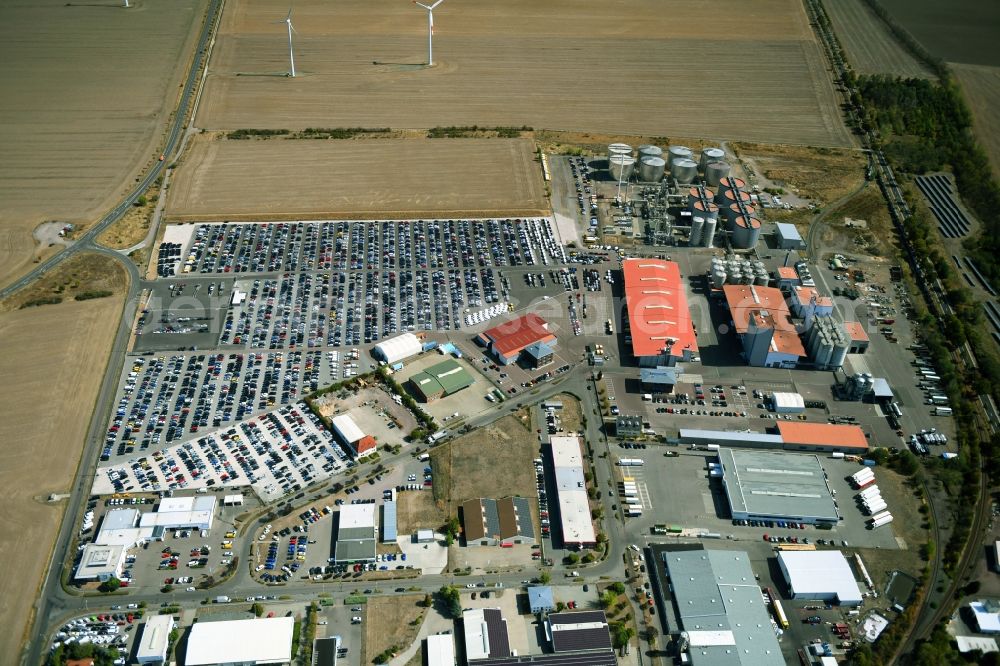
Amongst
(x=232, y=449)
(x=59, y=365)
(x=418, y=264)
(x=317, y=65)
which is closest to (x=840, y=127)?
(x=418, y=264)

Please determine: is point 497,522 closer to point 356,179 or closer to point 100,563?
point 100,563

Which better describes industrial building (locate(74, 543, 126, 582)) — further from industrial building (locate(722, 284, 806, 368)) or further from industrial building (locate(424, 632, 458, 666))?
industrial building (locate(722, 284, 806, 368))

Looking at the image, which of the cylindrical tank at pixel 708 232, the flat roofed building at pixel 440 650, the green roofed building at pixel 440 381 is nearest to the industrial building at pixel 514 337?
the green roofed building at pixel 440 381

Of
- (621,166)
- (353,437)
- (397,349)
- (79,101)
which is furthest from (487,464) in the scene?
(79,101)

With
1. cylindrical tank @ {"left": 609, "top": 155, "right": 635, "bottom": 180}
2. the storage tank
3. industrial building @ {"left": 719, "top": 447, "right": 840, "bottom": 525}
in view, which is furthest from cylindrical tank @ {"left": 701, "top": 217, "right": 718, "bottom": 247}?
industrial building @ {"left": 719, "top": 447, "right": 840, "bottom": 525}

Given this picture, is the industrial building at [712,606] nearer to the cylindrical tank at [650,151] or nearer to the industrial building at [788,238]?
the industrial building at [788,238]

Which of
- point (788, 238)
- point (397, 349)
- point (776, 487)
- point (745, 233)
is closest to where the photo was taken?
point (776, 487)
